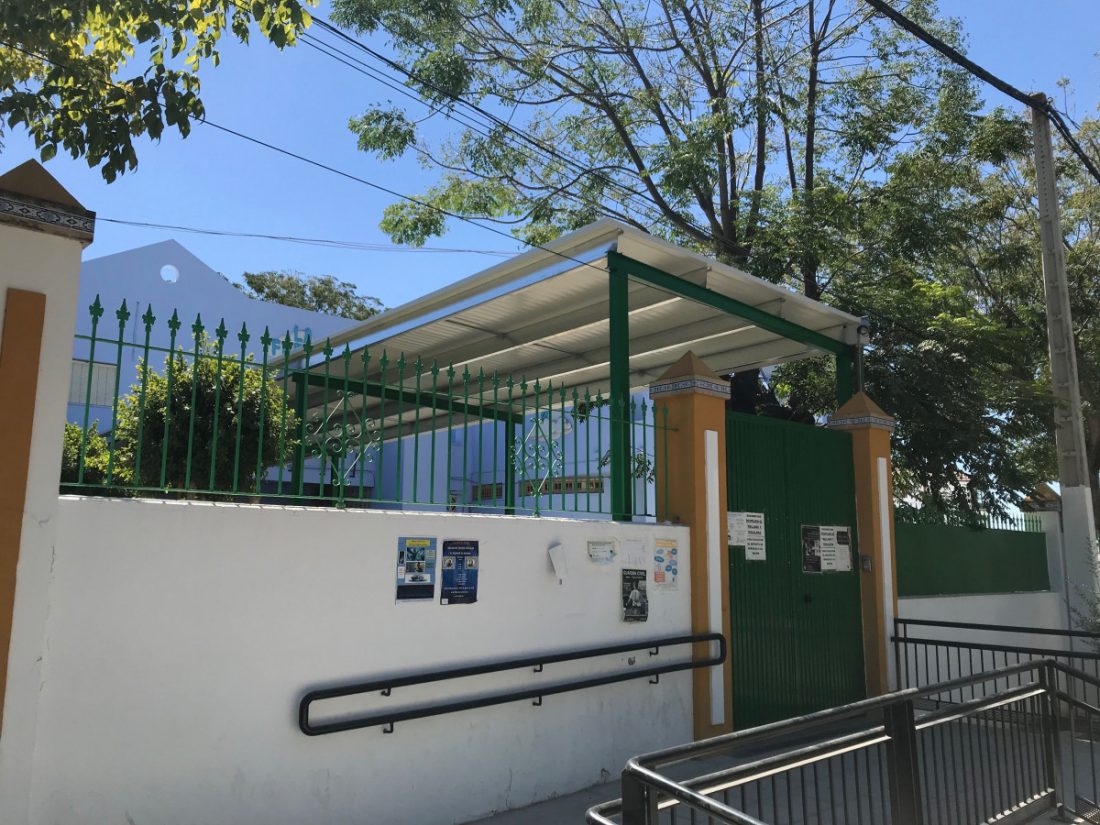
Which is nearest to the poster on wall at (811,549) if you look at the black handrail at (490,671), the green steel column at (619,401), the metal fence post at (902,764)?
the black handrail at (490,671)

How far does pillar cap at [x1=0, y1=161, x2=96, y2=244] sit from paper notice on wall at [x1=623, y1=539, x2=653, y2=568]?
4.19 m

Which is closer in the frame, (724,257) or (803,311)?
(803,311)

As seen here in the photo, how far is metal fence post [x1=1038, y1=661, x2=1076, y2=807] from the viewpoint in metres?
5.57

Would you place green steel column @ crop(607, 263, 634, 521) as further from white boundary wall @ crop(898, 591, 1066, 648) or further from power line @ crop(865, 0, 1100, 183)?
white boundary wall @ crop(898, 591, 1066, 648)

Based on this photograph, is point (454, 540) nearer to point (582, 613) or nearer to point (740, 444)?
point (582, 613)

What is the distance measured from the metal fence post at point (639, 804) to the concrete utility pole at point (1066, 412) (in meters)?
9.47

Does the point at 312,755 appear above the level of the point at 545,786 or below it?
above

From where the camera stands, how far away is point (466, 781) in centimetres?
524

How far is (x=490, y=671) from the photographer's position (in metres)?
5.39

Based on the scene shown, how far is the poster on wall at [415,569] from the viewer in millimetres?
5137

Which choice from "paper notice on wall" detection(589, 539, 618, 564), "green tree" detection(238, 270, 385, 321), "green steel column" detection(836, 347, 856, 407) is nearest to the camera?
"paper notice on wall" detection(589, 539, 618, 564)

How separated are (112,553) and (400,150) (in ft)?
39.5

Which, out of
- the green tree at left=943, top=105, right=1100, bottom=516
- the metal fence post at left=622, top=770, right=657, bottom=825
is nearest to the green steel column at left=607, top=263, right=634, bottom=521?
the metal fence post at left=622, top=770, right=657, bottom=825

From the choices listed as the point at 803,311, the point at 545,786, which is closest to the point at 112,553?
the point at 545,786
